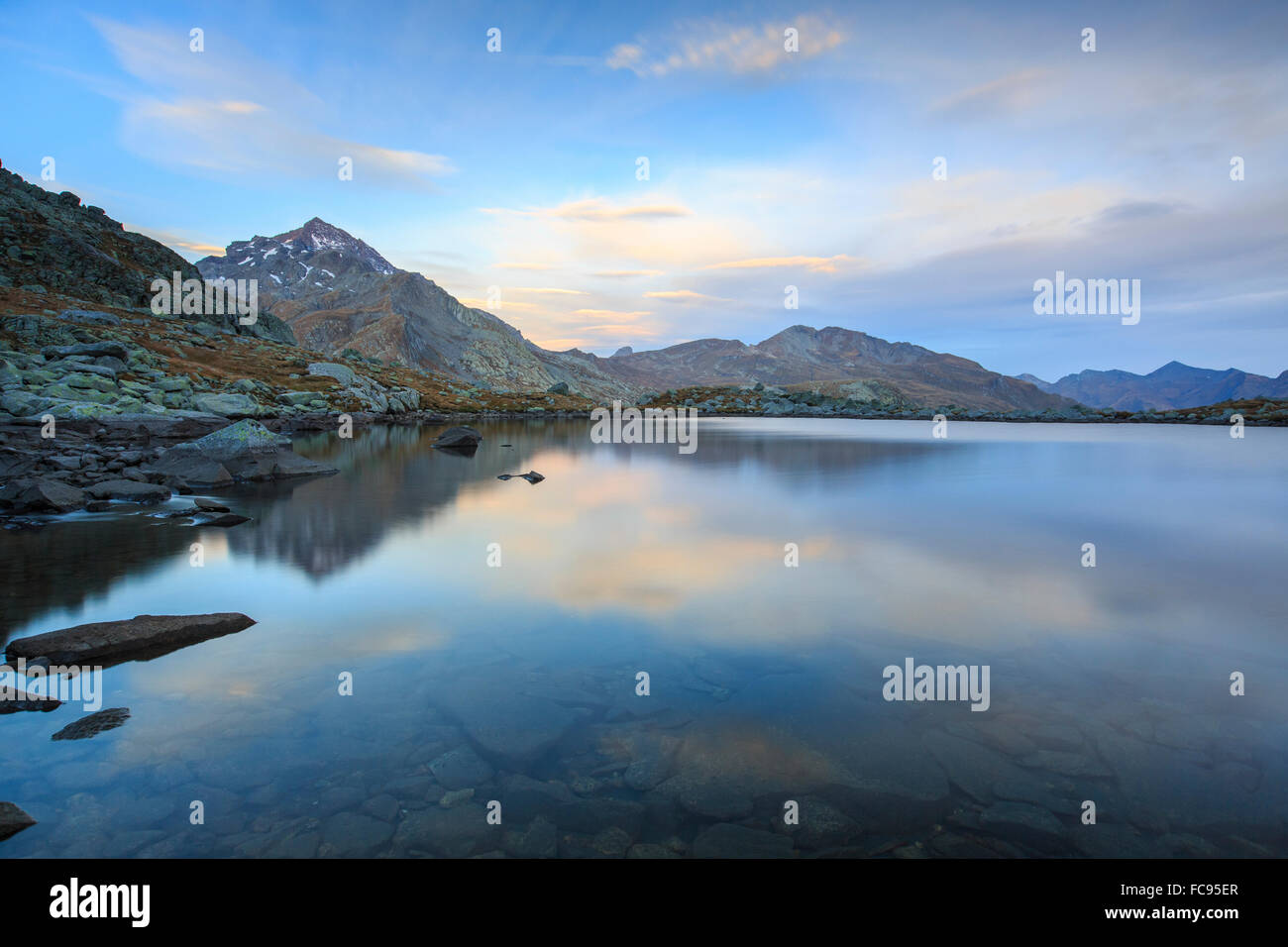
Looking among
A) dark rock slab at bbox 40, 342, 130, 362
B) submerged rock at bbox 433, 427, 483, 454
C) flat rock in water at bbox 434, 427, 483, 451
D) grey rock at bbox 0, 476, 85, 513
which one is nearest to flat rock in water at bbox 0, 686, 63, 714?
grey rock at bbox 0, 476, 85, 513

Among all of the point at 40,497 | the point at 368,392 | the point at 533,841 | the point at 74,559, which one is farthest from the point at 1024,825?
the point at 368,392

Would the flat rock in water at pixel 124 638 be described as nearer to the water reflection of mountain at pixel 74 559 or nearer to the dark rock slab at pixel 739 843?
the water reflection of mountain at pixel 74 559

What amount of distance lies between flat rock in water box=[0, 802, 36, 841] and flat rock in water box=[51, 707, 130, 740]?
1.81 meters

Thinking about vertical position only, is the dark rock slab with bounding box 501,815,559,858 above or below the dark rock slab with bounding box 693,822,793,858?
above

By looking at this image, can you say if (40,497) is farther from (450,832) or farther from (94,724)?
(450,832)

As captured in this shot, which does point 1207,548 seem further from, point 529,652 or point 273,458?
point 273,458

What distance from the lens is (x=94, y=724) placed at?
28.8 ft

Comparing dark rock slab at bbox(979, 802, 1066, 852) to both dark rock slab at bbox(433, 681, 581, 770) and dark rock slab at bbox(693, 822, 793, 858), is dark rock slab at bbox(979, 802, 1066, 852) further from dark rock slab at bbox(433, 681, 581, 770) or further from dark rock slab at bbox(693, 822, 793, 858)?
dark rock slab at bbox(433, 681, 581, 770)

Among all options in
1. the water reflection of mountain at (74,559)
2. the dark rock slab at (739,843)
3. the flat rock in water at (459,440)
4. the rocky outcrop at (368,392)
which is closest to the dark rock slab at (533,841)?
the dark rock slab at (739,843)

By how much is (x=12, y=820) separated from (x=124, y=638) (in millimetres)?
5705

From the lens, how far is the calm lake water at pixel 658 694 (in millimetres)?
6898

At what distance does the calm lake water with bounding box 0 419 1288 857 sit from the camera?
6.90 metres

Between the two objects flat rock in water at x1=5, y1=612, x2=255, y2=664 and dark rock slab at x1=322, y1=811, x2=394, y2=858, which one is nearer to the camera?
dark rock slab at x1=322, y1=811, x2=394, y2=858

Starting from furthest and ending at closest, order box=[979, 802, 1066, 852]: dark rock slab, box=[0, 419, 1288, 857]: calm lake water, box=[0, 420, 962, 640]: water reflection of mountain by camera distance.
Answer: box=[0, 420, 962, 640]: water reflection of mountain → box=[0, 419, 1288, 857]: calm lake water → box=[979, 802, 1066, 852]: dark rock slab
